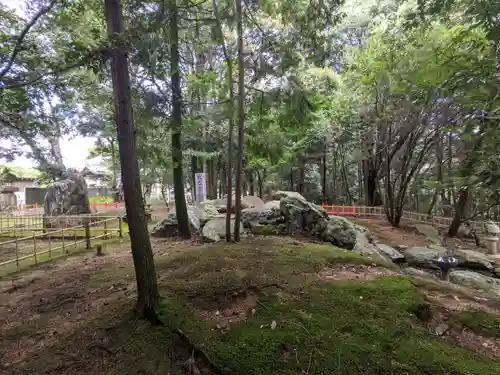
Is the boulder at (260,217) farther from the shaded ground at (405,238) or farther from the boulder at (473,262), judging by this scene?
the boulder at (473,262)

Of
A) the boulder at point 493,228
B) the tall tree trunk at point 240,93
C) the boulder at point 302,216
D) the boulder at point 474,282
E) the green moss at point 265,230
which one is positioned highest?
the tall tree trunk at point 240,93

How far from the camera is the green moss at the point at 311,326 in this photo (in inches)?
95.6

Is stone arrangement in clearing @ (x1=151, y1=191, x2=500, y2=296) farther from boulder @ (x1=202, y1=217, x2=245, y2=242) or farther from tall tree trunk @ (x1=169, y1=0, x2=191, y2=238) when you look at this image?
tall tree trunk @ (x1=169, y1=0, x2=191, y2=238)

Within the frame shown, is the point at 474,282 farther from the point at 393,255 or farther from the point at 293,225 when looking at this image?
the point at 293,225

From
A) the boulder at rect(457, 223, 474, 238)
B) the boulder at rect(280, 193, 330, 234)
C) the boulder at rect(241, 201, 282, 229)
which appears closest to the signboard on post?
the boulder at rect(241, 201, 282, 229)

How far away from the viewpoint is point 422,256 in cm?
667

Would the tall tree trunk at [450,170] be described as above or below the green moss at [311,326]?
above

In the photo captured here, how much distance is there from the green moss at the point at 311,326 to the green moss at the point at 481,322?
0.41 metres

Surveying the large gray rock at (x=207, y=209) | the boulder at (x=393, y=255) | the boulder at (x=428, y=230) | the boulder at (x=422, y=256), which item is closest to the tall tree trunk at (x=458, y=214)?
the boulder at (x=428, y=230)

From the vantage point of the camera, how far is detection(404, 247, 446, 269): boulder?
6465 millimetres

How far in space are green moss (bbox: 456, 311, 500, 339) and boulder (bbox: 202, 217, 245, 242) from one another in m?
4.40

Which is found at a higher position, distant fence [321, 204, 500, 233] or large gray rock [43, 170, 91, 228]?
large gray rock [43, 170, 91, 228]

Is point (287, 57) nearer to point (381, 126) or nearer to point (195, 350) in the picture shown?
point (195, 350)

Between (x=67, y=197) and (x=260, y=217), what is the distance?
375 inches
